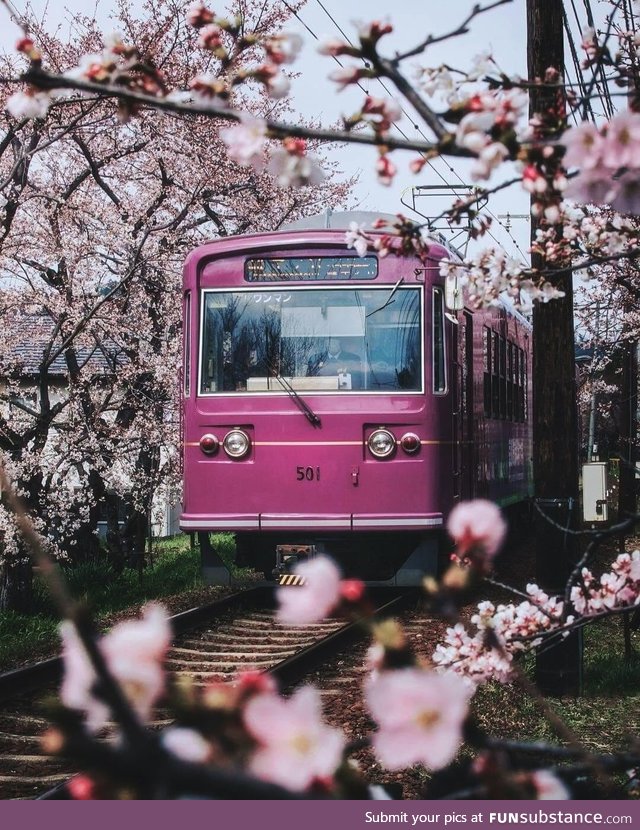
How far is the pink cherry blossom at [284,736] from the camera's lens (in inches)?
40.7

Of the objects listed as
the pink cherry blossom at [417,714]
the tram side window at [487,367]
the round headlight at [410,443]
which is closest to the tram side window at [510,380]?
the tram side window at [487,367]

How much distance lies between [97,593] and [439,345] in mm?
4904

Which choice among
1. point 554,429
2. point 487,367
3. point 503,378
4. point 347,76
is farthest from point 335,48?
point 503,378

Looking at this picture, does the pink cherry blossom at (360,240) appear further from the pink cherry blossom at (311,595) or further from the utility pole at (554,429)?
the utility pole at (554,429)

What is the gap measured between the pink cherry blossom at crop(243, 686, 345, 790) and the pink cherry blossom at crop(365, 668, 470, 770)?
66 millimetres


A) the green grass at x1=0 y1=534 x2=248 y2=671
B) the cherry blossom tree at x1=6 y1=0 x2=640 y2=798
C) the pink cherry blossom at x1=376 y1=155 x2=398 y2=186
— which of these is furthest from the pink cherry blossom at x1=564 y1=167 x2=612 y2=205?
the green grass at x1=0 y1=534 x2=248 y2=671

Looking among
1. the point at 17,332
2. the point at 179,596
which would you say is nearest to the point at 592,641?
the point at 179,596

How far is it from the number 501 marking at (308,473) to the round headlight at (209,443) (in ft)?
2.54

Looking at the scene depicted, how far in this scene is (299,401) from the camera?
29.6ft

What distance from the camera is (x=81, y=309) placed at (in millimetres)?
12875

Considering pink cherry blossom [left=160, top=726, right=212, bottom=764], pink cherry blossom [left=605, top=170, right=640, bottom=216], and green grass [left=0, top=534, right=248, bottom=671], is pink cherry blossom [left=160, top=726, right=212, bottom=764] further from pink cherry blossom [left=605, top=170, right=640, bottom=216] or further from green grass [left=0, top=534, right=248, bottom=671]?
green grass [left=0, top=534, right=248, bottom=671]

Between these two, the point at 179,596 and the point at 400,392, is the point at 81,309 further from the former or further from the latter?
the point at 400,392

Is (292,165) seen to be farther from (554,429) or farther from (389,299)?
(389,299)
